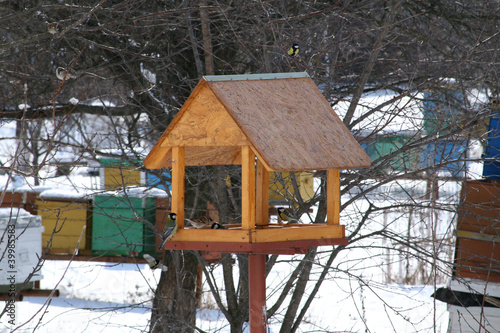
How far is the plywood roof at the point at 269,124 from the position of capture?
9.49 feet

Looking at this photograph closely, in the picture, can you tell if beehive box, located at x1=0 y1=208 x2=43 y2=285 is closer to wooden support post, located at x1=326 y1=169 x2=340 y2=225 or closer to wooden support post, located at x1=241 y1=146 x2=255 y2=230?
wooden support post, located at x1=241 y1=146 x2=255 y2=230

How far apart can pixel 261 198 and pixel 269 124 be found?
734 mm

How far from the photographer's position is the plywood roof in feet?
9.49

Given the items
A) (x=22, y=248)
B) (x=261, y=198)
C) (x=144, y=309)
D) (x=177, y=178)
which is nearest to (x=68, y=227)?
(x=144, y=309)


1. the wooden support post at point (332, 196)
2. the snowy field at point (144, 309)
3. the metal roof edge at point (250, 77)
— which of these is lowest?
the snowy field at point (144, 309)

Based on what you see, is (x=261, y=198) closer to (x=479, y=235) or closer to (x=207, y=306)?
(x=479, y=235)

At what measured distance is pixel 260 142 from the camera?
2848 mm

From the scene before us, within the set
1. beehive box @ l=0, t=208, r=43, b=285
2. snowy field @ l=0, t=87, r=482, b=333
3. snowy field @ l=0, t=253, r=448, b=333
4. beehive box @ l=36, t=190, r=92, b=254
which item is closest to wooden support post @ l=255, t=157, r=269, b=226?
snowy field @ l=0, t=87, r=482, b=333

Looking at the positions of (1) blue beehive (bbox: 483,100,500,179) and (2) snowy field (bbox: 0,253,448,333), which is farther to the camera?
(2) snowy field (bbox: 0,253,448,333)

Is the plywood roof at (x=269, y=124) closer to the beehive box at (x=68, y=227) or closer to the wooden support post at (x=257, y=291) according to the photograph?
the wooden support post at (x=257, y=291)

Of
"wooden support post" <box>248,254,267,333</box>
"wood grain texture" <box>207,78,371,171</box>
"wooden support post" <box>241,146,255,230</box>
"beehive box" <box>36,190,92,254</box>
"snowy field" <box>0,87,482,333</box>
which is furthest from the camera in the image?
"beehive box" <box>36,190,92,254</box>

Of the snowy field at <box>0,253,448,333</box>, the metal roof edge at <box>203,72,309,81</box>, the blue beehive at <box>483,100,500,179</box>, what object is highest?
the metal roof edge at <box>203,72,309,81</box>

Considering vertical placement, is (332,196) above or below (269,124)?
below

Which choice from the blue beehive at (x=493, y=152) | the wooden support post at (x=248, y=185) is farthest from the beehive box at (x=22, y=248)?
the blue beehive at (x=493, y=152)
